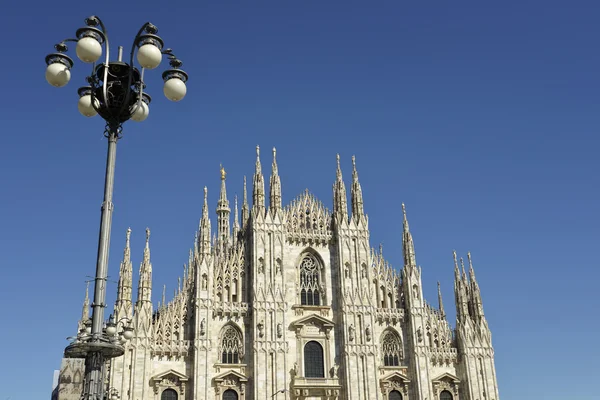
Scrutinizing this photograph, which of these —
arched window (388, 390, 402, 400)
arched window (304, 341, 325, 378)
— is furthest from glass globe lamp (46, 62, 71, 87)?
arched window (388, 390, 402, 400)

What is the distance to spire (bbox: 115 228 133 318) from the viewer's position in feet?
135

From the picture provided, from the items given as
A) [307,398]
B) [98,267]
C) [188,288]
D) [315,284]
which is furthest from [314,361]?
[98,267]

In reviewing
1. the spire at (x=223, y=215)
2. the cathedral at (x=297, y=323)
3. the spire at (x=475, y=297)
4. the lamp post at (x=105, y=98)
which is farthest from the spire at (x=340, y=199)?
the lamp post at (x=105, y=98)

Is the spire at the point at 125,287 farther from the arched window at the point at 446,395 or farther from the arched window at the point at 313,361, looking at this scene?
the arched window at the point at 446,395

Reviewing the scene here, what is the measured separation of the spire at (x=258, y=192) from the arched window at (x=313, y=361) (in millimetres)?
10251

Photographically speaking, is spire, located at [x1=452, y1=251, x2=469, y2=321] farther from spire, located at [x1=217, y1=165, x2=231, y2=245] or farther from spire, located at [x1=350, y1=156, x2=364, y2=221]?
spire, located at [x1=217, y1=165, x2=231, y2=245]

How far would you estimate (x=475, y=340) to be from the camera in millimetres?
47375

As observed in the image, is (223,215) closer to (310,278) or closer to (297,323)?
(310,278)

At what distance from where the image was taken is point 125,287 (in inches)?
1646

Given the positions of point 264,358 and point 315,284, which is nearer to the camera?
point 264,358

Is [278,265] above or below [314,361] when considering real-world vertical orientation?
above

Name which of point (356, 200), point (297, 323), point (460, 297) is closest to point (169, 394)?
point (297, 323)

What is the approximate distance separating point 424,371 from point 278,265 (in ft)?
42.1

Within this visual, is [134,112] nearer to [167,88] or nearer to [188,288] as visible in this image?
[167,88]
